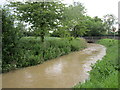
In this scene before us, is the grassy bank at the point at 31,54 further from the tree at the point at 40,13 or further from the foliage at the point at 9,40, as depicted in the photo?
the tree at the point at 40,13

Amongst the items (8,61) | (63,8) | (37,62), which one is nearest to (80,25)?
(63,8)

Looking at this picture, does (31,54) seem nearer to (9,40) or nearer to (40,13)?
(9,40)

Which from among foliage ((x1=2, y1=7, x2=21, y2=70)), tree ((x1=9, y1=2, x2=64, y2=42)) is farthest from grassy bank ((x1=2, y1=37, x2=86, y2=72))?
tree ((x1=9, y1=2, x2=64, y2=42))

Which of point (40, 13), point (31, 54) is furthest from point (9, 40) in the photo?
point (40, 13)

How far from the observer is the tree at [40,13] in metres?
8.09

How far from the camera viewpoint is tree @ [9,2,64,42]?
8.09 metres

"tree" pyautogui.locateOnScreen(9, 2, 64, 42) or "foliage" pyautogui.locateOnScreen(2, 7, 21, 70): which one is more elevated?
"tree" pyautogui.locateOnScreen(9, 2, 64, 42)

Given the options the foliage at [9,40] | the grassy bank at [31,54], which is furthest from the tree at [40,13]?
the foliage at [9,40]

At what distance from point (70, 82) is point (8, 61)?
2.87 m

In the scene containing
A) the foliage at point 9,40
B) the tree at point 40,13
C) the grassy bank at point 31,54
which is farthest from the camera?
the tree at point 40,13

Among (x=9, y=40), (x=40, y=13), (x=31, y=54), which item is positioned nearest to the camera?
(x=9, y=40)

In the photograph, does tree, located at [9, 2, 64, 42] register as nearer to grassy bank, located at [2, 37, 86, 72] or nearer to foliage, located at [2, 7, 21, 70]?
grassy bank, located at [2, 37, 86, 72]

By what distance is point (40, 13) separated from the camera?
26.8ft

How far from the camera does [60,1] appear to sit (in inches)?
359
